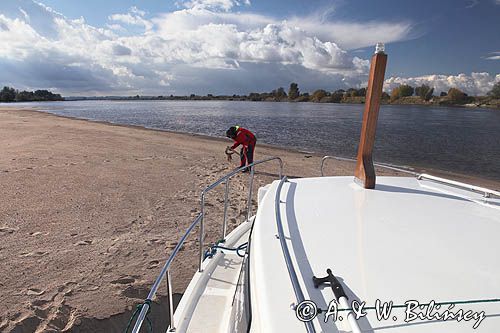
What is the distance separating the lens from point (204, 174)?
993cm

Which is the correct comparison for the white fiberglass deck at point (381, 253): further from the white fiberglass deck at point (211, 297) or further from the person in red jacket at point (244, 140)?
the person in red jacket at point (244, 140)

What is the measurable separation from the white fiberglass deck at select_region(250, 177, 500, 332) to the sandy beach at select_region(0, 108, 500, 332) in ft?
7.47

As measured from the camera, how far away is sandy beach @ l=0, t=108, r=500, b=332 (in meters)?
3.54

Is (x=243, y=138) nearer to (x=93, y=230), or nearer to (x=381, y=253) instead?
(x=93, y=230)

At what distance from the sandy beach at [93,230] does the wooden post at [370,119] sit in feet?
8.68

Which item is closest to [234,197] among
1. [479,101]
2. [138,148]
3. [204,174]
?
[204,174]

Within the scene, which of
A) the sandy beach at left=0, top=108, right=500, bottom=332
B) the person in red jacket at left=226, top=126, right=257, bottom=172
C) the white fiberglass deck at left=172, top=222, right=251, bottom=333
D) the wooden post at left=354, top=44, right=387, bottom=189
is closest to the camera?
the white fiberglass deck at left=172, top=222, right=251, bottom=333

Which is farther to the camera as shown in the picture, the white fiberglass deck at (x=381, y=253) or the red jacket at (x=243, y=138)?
the red jacket at (x=243, y=138)

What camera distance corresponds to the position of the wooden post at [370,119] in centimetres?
306

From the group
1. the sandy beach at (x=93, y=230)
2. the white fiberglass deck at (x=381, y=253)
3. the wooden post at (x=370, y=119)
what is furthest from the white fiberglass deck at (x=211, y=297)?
the wooden post at (x=370, y=119)

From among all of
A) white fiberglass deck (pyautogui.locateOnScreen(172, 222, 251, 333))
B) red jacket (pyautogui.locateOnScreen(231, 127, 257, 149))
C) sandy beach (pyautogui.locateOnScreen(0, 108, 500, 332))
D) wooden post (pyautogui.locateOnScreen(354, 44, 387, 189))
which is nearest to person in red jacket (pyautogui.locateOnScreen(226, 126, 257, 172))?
red jacket (pyautogui.locateOnScreen(231, 127, 257, 149))

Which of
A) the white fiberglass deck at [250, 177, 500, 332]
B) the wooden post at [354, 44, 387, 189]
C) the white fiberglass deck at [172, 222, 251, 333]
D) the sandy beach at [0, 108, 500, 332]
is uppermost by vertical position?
the wooden post at [354, 44, 387, 189]

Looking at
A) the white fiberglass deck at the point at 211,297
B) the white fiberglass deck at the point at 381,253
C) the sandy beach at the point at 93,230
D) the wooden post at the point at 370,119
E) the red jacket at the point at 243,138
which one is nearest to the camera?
the white fiberglass deck at the point at 381,253

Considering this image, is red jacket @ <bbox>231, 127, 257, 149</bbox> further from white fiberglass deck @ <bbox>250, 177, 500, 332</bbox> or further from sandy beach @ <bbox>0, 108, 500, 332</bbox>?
white fiberglass deck @ <bbox>250, 177, 500, 332</bbox>
